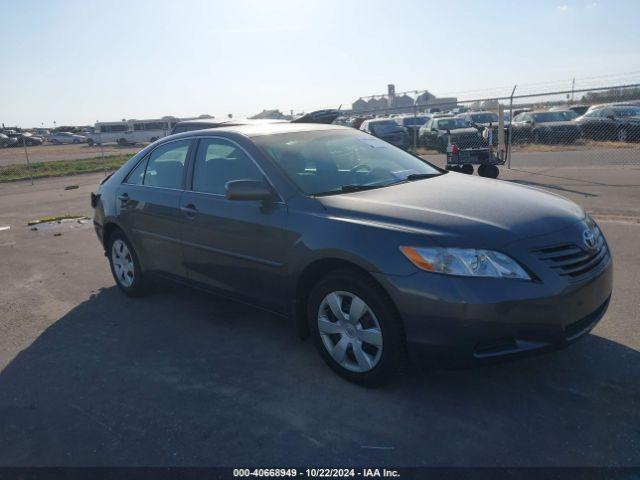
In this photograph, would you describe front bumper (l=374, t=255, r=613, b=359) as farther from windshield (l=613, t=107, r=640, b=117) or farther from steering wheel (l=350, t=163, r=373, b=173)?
windshield (l=613, t=107, r=640, b=117)

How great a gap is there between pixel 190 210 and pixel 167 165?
76 centimetres

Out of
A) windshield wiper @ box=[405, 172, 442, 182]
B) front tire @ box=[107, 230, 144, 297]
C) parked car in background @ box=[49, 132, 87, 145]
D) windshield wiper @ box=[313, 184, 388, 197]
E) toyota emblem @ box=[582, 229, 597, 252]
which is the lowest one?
parked car in background @ box=[49, 132, 87, 145]

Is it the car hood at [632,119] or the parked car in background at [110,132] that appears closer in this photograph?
the car hood at [632,119]

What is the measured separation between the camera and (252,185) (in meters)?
3.89

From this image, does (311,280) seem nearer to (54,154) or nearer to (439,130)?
(439,130)

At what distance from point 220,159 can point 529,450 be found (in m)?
3.05

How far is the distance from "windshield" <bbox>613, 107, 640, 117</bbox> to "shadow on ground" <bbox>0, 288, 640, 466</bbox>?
18404 millimetres

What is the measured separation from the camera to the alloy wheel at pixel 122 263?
18.4ft

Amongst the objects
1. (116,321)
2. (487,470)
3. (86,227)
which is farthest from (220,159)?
(86,227)

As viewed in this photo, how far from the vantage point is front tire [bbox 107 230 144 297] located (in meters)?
5.52

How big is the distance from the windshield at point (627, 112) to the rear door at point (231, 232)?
1908cm

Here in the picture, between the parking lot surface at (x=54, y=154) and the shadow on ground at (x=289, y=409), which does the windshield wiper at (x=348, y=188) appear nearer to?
the shadow on ground at (x=289, y=409)

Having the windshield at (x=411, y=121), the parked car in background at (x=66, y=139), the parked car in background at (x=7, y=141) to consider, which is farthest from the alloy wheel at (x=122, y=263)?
the parked car in background at (x=66, y=139)

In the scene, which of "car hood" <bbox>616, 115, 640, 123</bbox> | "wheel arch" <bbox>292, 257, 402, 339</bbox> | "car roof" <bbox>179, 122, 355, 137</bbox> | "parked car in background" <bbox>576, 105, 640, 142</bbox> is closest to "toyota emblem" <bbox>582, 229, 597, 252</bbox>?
"wheel arch" <bbox>292, 257, 402, 339</bbox>
